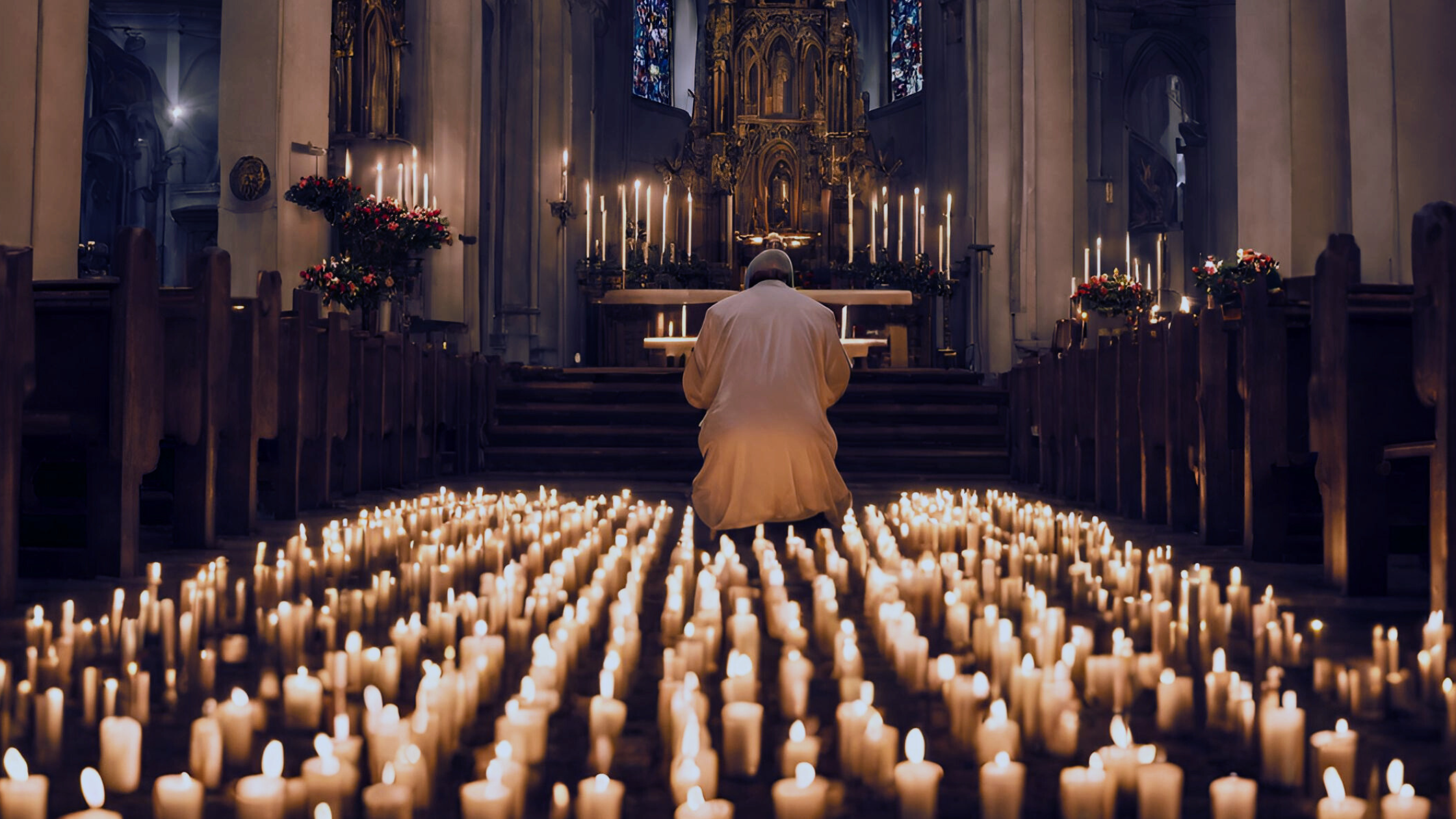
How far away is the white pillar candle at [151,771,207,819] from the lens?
171 centimetres

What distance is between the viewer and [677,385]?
13383 mm

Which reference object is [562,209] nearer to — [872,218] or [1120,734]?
[872,218]

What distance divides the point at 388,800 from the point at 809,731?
1001 millimetres

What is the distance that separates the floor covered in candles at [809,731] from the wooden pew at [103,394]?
67cm

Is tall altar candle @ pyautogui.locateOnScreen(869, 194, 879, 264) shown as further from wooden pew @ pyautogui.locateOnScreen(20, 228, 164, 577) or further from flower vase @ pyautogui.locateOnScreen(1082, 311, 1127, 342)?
wooden pew @ pyautogui.locateOnScreen(20, 228, 164, 577)

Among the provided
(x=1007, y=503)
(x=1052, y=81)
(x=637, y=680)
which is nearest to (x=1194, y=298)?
(x=1052, y=81)

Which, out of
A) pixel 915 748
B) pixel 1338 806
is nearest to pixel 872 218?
pixel 915 748

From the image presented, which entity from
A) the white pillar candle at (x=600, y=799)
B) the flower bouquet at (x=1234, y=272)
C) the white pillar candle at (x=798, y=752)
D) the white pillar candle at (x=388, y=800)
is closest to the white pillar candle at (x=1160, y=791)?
the white pillar candle at (x=798, y=752)

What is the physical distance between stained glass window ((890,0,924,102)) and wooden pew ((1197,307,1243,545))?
18790 mm

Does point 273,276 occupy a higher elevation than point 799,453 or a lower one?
higher

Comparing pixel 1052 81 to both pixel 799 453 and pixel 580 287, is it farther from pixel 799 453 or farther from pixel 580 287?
pixel 799 453

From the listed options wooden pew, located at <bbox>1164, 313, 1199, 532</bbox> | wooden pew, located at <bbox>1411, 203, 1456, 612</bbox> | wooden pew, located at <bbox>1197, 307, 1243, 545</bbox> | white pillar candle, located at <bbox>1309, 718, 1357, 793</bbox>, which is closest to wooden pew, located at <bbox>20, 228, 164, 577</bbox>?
white pillar candle, located at <bbox>1309, 718, 1357, 793</bbox>

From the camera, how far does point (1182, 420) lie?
22.1 feet

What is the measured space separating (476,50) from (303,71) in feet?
15.9
